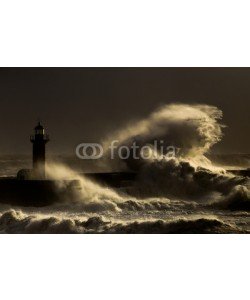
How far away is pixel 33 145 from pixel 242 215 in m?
2.09

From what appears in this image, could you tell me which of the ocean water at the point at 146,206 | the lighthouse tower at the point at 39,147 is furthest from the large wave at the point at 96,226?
the lighthouse tower at the point at 39,147

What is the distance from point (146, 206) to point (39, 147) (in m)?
1.16

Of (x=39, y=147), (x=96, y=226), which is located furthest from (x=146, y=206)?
(x=39, y=147)

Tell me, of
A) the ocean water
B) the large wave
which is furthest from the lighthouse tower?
the large wave

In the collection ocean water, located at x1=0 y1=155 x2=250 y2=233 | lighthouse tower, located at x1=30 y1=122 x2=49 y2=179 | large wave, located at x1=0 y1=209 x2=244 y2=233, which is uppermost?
lighthouse tower, located at x1=30 y1=122 x2=49 y2=179

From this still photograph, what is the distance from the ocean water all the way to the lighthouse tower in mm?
72

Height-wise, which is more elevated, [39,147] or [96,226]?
[39,147]

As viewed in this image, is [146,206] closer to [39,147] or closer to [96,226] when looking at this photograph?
[96,226]

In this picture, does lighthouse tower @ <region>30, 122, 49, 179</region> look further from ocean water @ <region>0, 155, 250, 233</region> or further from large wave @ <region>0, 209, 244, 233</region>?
large wave @ <region>0, 209, 244, 233</region>

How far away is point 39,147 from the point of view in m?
5.03

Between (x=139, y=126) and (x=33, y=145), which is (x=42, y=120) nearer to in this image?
(x=33, y=145)

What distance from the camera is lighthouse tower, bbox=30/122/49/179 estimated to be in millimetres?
5023

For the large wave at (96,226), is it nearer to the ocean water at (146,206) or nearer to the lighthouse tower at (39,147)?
the ocean water at (146,206)

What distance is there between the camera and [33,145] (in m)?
5.02
